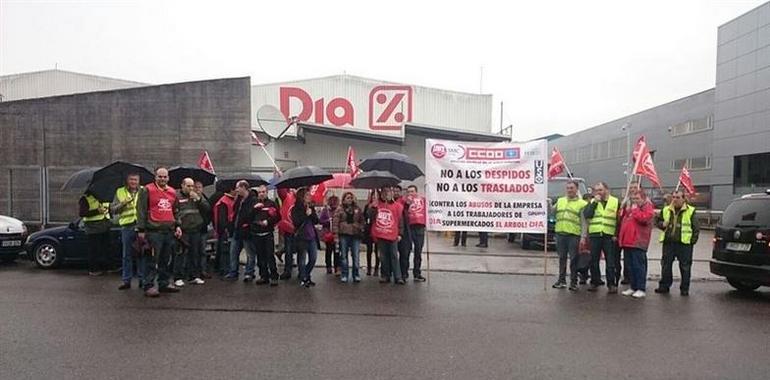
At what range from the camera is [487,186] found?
8945 millimetres

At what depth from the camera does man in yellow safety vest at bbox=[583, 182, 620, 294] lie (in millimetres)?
8562

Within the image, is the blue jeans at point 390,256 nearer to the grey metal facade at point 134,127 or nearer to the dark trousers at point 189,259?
the dark trousers at point 189,259

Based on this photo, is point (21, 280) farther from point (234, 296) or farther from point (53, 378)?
point (53, 378)

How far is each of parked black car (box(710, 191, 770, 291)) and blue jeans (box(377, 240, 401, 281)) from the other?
17.2 ft

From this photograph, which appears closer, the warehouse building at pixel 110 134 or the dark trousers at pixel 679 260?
the dark trousers at pixel 679 260

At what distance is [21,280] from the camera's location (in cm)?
884

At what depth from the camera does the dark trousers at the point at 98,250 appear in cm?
948

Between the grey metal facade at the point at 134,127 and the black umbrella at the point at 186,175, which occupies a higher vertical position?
the grey metal facade at the point at 134,127

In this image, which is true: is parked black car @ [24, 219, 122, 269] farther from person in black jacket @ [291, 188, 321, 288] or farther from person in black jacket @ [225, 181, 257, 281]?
person in black jacket @ [291, 188, 321, 288]

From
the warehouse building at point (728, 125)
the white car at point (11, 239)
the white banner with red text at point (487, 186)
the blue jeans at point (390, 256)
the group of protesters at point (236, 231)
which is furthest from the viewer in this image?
the warehouse building at point (728, 125)

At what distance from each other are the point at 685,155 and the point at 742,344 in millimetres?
36450

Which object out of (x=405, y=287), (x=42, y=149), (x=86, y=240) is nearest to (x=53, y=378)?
(x=405, y=287)

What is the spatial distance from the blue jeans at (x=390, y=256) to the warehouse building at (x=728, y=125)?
26.1m

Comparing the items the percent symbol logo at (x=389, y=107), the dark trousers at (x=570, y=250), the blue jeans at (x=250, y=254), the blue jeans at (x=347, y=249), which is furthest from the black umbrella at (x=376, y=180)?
the percent symbol logo at (x=389, y=107)
